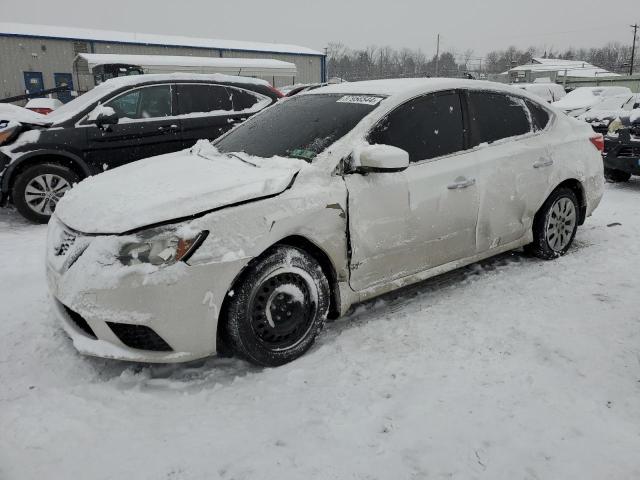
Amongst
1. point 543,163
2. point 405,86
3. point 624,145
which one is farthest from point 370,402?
point 624,145

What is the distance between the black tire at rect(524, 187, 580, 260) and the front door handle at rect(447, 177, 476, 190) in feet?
3.47

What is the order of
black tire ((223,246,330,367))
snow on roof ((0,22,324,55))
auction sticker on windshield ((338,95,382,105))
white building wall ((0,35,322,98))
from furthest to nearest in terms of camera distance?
snow on roof ((0,22,324,55)), white building wall ((0,35,322,98)), auction sticker on windshield ((338,95,382,105)), black tire ((223,246,330,367))

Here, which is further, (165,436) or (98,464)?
(165,436)

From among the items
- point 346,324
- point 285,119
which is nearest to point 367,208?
Answer: point 346,324

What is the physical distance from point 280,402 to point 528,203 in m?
2.69

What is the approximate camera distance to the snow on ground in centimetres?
211

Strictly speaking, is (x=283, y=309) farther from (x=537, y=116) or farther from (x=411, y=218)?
(x=537, y=116)

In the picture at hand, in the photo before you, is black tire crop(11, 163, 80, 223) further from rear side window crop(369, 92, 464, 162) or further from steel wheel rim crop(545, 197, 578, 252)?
steel wheel rim crop(545, 197, 578, 252)

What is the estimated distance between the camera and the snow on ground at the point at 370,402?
6.91ft

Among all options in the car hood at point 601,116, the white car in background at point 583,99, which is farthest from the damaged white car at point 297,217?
the white car in background at point 583,99

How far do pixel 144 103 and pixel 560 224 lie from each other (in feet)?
16.7

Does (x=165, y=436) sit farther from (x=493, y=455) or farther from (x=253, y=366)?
(x=493, y=455)

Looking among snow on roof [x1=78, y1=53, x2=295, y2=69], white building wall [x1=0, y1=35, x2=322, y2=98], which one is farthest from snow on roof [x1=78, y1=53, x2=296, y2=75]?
white building wall [x1=0, y1=35, x2=322, y2=98]

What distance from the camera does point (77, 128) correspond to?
599 centimetres
